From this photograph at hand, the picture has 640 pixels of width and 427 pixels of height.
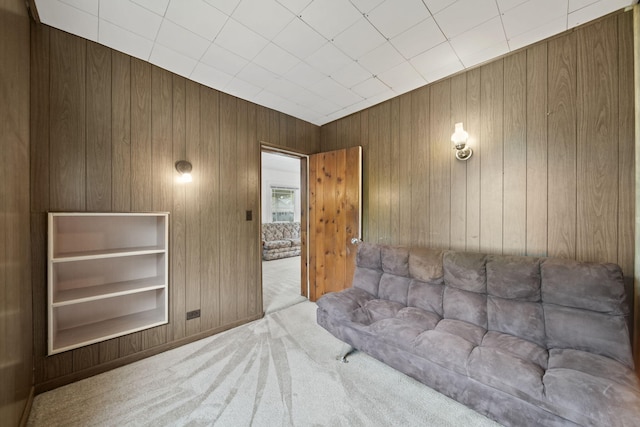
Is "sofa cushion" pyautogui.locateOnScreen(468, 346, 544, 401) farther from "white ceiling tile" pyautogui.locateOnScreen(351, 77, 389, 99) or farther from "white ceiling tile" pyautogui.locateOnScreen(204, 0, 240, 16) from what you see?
"white ceiling tile" pyautogui.locateOnScreen(204, 0, 240, 16)

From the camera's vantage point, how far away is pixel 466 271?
1955 mm

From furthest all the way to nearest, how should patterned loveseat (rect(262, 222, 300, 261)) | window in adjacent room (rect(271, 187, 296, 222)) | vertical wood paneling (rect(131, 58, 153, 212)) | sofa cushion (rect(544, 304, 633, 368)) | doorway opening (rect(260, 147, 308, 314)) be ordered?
window in adjacent room (rect(271, 187, 296, 222)) → patterned loveseat (rect(262, 222, 300, 261)) → doorway opening (rect(260, 147, 308, 314)) → vertical wood paneling (rect(131, 58, 153, 212)) → sofa cushion (rect(544, 304, 633, 368))

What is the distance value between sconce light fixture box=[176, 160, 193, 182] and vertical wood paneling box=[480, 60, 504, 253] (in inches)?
109

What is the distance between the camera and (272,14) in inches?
65.1

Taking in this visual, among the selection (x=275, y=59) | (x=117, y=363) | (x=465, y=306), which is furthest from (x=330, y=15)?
(x=117, y=363)

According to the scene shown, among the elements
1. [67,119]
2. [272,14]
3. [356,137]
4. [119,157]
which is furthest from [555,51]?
[67,119]

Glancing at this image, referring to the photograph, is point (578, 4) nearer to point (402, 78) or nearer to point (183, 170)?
point (402, 78)

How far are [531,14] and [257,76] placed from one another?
221 cm

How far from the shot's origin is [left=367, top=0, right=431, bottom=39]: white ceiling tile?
1.57 meters

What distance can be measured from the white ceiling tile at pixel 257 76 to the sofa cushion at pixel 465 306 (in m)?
2.60

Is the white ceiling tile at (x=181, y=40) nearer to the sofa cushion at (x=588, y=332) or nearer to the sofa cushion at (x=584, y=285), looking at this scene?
the sofa cushion at (x=584, y=285)

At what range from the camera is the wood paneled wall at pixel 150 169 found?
1732mm

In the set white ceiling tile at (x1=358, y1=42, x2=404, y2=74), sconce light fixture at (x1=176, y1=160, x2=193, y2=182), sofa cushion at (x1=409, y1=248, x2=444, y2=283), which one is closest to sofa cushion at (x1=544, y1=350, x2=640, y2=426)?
sofa cushion at (x1=409, y1=248, x2=444, y2=283)

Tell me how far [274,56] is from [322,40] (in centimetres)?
46
